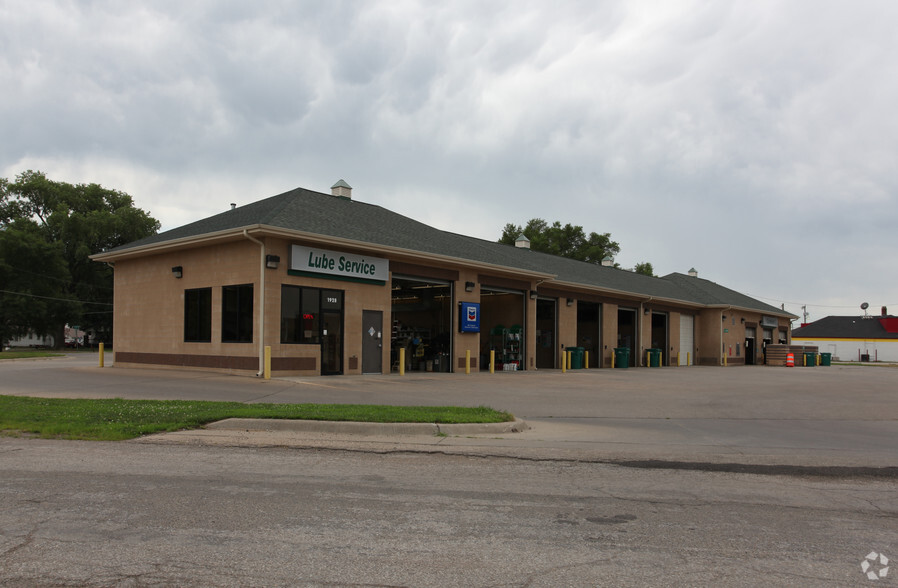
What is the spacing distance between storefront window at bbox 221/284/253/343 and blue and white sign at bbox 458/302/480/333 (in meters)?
8.71

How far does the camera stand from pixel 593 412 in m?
13.1

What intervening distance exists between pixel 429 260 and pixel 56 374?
40.9ft

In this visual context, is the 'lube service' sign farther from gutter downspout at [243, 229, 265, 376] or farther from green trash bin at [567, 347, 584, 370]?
green trash bin at [567, 347, 584, 370]

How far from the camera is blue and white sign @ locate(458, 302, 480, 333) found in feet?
82.5

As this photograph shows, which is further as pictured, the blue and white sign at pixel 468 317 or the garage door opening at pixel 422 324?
the garage door opening at pixel 422 324

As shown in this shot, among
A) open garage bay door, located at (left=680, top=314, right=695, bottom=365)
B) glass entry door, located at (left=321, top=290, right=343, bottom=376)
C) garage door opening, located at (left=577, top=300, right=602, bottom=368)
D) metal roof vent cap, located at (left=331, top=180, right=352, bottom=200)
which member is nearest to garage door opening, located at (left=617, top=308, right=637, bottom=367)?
garage door opening, located at (left=577, top=300, right=602, bottom=368)

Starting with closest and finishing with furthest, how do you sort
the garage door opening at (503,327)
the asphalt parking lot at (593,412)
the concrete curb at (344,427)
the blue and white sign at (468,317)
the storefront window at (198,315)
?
the asphalt parking lot at (593,412), the concrete curb at (344,427), the storefront window at (198,315), the blue and white sign at (468,317), the garage door opening at (503,327)

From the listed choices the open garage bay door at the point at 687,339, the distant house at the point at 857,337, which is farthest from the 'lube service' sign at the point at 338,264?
the distant house at the point at 857,337

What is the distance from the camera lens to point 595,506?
19.3 ft

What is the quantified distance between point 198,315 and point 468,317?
9.94 meters

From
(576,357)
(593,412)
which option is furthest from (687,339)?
(593,412)

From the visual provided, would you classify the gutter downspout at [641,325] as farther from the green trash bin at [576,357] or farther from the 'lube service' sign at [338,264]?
the 'lube service' sign at [338,264]

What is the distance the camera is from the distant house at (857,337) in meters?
75.4

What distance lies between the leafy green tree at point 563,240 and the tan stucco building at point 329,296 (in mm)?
41621
